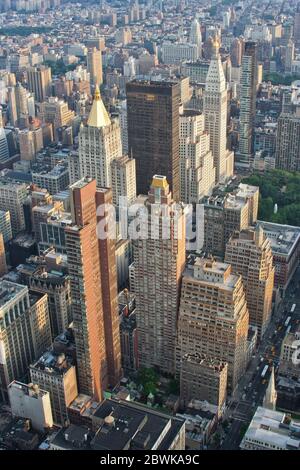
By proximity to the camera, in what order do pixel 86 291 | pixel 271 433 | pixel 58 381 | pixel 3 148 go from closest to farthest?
pixel 271 433 → pixel 86 291 → pixel 58 381 → pixel 3 148

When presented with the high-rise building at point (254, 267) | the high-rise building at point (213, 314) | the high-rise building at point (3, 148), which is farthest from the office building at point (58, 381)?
the high-rise building at point (3, 148)

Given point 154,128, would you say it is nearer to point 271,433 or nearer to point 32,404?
point 32,404

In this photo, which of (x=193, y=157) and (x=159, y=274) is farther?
(x=193, y=157)

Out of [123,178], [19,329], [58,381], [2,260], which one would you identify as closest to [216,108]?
[123,178]

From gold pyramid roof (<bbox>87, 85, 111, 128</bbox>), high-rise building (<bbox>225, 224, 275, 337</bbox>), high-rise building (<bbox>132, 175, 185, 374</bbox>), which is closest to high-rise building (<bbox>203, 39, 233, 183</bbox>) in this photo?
gold pyramid roof (<bbox>87, 85, 111, 128</bbox>)

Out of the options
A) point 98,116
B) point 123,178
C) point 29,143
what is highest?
point 98,116

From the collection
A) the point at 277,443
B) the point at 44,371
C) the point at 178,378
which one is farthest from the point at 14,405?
the point at 277,443

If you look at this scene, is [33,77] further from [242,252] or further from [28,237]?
[242,252]
